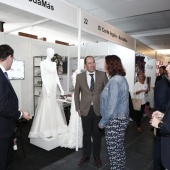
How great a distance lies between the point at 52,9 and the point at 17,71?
3402 millimetres

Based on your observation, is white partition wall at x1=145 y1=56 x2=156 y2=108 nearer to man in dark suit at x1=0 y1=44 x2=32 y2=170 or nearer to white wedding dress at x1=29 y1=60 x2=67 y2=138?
white wedding dress at x1=29 y1=60 x2=67 y2=138

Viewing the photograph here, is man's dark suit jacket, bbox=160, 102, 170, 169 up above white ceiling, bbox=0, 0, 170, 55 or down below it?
below

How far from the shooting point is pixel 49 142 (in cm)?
339

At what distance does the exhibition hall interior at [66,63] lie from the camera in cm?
290

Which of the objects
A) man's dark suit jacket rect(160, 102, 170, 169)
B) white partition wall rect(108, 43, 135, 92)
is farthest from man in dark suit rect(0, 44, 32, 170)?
white partition wall rect(108, 43, 135, 92)

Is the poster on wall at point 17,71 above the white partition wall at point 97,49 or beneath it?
beneath

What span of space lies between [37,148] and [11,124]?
1.85 meters

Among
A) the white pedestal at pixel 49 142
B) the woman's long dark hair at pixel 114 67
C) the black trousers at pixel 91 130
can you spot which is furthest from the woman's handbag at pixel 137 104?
the woman's long dark hair at pixel 114 67

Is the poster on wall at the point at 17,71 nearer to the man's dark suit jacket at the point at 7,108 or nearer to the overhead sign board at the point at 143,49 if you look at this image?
the overhead sign board at the point at 143,49

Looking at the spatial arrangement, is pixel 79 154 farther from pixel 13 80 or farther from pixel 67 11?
pixel 13 80

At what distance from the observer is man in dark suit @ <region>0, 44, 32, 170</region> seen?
65.0 inches

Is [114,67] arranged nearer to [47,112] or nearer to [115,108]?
[115,108]

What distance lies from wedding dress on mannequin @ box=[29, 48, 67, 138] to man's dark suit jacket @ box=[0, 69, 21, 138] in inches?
62.7

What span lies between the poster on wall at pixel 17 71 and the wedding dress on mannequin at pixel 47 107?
2.30m
